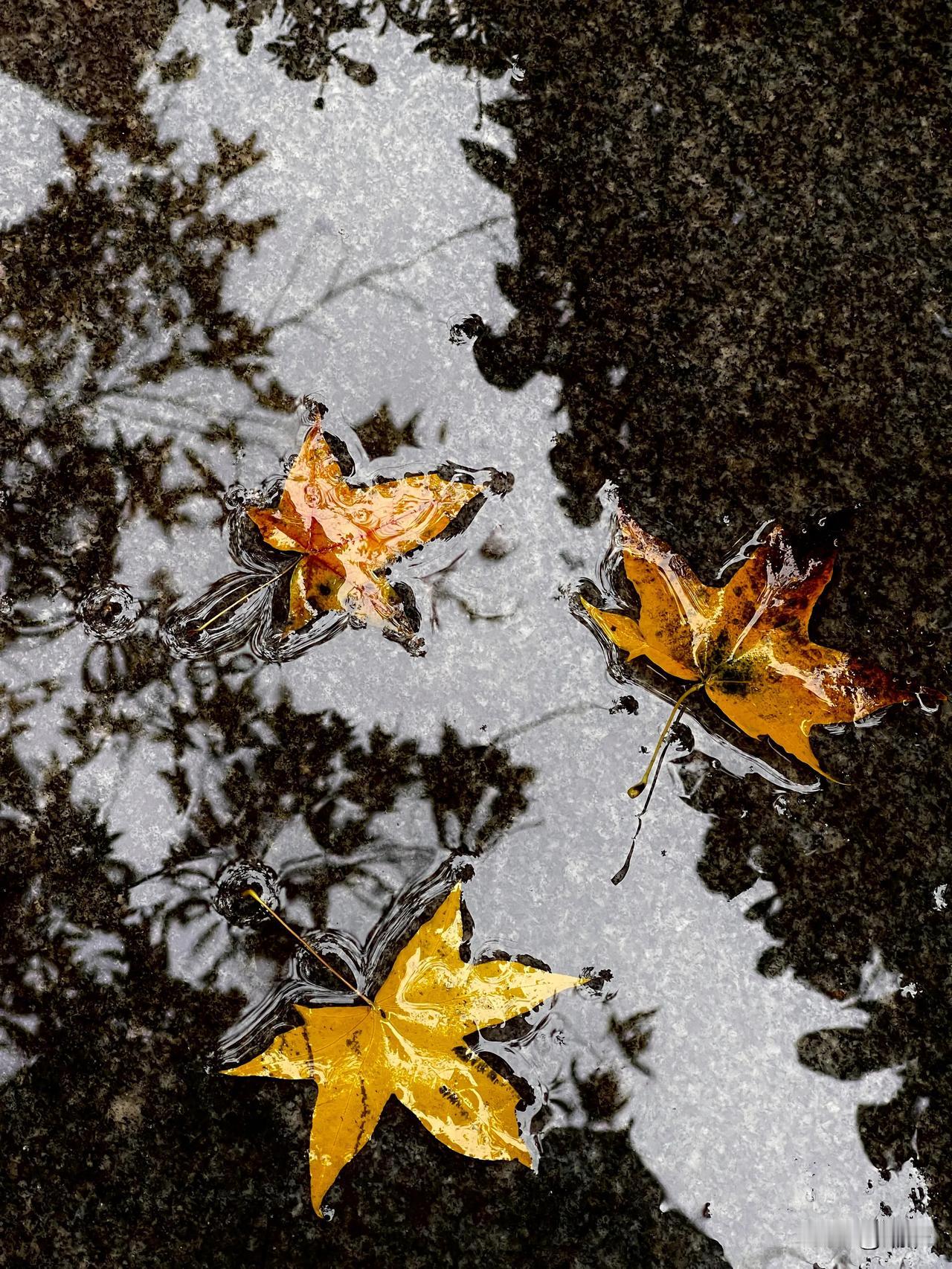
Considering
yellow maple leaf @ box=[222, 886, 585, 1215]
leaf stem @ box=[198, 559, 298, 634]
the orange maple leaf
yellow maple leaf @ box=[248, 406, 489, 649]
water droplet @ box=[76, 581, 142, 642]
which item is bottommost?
yellow maple leaf @ box=[222, 886, 585, 1215]

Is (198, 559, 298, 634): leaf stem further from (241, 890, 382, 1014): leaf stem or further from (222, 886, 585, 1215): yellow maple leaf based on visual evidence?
(222, 886, 585, 1215): yellow maple leaf

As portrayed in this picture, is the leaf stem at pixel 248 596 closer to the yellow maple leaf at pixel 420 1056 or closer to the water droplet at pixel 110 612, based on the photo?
the water droplet at pixel 110 612

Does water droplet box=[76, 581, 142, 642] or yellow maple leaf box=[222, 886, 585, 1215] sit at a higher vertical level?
water droplet box=[76, 581, 142, 642]

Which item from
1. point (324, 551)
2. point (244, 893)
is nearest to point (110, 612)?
point (324, 551)

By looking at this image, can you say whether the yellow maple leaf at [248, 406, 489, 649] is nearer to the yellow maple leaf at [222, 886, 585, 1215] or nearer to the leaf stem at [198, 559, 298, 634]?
the leaf stem at [198, 559, 298, 634]

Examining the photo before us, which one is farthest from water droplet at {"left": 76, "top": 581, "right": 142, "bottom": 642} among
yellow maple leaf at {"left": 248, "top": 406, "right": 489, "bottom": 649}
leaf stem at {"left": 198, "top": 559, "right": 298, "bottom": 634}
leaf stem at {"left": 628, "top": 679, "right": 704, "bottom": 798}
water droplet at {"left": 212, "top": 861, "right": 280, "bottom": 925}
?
leaf stem at {"left": 628, "top": 679, "right": 704, "bottom": 798}

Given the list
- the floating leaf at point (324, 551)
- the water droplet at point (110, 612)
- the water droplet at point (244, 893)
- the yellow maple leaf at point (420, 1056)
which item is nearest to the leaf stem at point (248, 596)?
the floating leaf at point (324, 551)

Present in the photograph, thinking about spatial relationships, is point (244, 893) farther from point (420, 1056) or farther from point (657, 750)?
point (657, 750)

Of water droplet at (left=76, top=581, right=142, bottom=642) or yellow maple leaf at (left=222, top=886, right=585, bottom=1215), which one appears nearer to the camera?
yellow maple leaf at (left=222, top=886, right=585, bottom=1215)

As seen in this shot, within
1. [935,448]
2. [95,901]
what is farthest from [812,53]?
[95,901]
